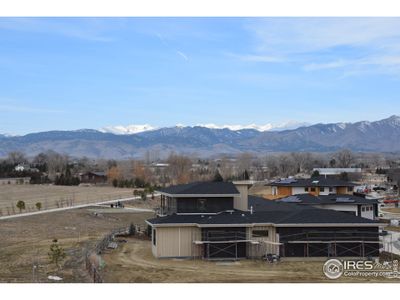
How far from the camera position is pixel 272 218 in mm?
30641

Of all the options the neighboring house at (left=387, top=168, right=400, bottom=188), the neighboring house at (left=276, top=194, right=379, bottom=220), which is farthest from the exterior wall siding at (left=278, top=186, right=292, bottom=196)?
the neighboring house at (left=387, top=168, right=400, bottom=188)

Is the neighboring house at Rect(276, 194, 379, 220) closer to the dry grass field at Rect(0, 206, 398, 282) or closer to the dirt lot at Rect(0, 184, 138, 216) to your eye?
the dry grass field at Rect(0, 206, 398, 282)

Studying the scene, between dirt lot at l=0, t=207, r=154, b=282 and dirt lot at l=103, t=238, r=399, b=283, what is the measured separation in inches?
67.1

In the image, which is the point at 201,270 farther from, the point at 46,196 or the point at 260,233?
the point at 46,196

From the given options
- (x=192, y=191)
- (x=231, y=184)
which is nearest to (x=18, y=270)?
(x=192, y=191)

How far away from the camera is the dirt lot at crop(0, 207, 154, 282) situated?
25359mm

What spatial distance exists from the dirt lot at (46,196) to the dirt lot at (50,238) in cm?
590

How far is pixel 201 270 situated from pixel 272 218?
604cm

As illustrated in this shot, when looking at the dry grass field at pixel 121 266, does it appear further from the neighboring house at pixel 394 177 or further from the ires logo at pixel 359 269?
the neighboring house at pixel 394 177

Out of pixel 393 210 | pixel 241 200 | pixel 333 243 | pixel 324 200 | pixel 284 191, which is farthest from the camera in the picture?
pixel 393 210

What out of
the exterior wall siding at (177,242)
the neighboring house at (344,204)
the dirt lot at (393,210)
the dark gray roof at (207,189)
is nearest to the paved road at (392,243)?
the neighboring house at (344,204)

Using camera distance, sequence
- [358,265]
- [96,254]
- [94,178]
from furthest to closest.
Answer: [94,178], [96,254], [358,265]

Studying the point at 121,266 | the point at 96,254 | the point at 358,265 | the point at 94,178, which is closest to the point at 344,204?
the point at 358,265

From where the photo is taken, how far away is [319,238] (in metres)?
29.5
